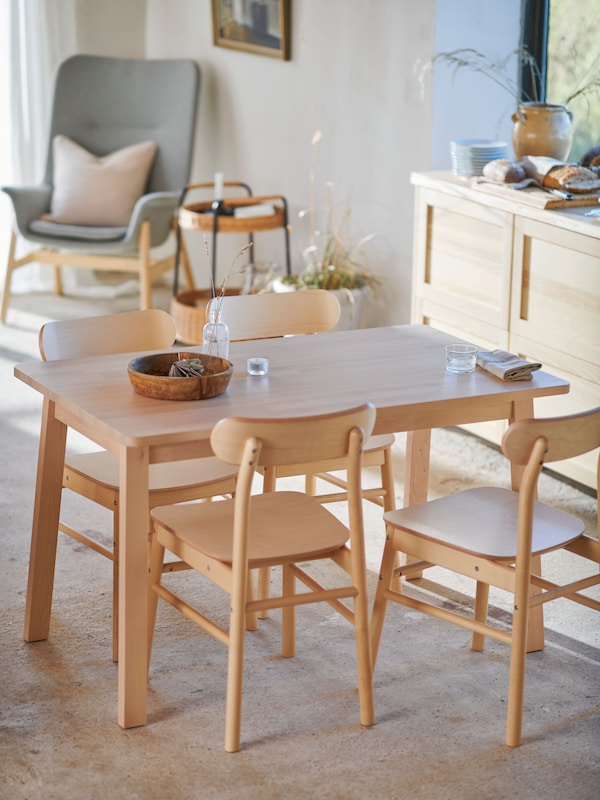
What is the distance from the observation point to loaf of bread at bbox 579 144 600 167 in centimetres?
415

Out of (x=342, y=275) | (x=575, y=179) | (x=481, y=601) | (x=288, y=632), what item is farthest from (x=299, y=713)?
(x=342, y=275)

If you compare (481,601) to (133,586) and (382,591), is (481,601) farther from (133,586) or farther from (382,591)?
(133,586)

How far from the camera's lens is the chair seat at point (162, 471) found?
2775 millimetres

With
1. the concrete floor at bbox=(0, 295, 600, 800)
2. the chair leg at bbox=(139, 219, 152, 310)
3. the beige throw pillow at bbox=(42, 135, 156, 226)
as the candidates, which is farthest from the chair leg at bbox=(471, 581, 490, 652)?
the beige throw pillow at bbox=(42, 135, 156, 226)

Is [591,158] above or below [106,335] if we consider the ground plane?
above

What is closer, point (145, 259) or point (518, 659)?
point (518, 659)

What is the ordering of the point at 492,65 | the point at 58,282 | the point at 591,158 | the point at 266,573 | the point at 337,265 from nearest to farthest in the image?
the point at 266,573 < the point at 591,158 < the point at 492,65 < the point at 337,265 < the point at 58,282

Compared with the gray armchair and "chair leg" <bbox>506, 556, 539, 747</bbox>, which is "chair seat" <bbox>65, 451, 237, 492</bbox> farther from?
the gray armchair

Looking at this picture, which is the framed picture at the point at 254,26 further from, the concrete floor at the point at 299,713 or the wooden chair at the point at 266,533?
the wooden chair at the point at 266,533

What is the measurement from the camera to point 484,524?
257 centimetres

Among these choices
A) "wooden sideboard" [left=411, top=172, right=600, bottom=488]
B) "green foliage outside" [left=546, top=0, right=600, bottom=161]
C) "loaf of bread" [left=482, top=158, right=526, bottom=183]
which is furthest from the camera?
"green foliage outside" [left=546, top=0, right=600, bottom=161]

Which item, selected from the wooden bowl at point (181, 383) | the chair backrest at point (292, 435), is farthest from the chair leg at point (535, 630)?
the wooden bowl at point (181, 383)

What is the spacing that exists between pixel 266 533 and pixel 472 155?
7.13 ft

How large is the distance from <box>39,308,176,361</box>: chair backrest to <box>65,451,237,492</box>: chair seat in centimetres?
27
